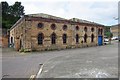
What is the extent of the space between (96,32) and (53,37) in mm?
12085

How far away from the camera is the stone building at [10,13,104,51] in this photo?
85.7 ft

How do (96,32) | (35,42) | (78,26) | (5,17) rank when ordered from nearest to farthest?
(35,42)
(78,26)
(96,32)
(5,17)

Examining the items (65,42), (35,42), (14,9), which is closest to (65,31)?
(65,42)

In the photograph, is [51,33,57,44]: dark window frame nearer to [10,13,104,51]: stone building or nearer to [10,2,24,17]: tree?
[10,13,104,51]: stone building

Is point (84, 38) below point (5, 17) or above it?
below

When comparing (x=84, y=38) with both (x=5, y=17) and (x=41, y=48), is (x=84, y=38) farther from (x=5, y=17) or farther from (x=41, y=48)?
(x=5, y=17)

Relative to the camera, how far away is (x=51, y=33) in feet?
92.9

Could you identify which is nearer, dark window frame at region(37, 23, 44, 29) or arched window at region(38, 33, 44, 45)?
dark window frame at region(37, 23, 44, 29)

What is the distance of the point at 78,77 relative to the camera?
9273mm

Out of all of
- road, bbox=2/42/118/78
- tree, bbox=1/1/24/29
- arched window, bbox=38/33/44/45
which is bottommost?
road, bbox=2/42/118/78

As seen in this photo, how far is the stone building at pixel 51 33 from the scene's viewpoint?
26109 mm

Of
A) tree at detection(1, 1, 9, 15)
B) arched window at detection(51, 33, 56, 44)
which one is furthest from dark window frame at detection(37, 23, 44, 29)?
tree at detection(1, 1, 9, 15)

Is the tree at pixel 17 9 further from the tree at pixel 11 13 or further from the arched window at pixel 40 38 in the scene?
the arched window at pixel 40 38

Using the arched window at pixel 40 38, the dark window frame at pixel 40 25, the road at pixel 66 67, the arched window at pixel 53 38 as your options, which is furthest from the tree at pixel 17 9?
the road at pixel 66 67
